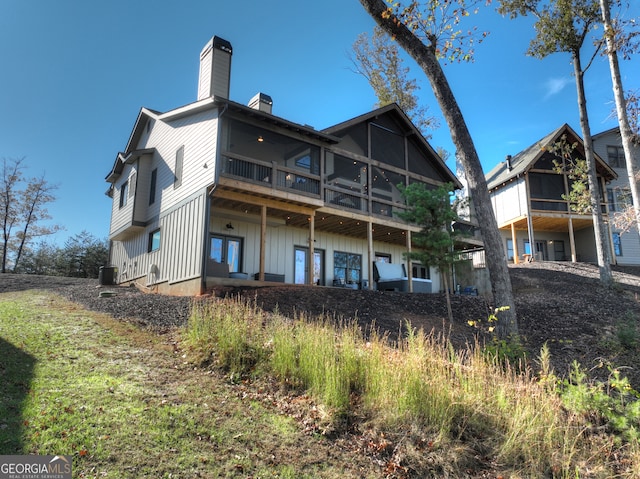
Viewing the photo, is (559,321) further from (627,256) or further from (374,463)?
(627,256)

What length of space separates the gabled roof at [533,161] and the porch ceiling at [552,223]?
8.49 ft

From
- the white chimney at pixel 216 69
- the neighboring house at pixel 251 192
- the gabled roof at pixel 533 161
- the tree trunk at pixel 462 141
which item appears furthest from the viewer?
the gabled roof at pixel 533 161

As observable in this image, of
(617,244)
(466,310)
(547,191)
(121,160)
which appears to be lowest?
(466,310)

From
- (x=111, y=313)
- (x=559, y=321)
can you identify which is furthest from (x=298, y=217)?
(x=559, y=321)

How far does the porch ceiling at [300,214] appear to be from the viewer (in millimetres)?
13336

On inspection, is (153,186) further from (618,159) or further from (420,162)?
(618,159)

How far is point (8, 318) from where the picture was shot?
835 cm

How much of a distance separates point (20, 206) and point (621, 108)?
30000 millimetres

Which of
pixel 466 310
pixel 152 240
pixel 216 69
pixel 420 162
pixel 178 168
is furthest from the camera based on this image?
pixel 420 162

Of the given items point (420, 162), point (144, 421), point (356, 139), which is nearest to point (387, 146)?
point (356, 139)

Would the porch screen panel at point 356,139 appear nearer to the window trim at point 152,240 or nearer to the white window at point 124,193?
the window trim at point 152,240

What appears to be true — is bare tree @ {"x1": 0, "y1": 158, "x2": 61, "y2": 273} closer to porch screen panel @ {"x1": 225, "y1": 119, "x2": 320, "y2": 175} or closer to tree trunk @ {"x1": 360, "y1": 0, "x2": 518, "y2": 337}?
porch screen panel @ {"x1": 225, "y1": 119, "x2": 320, "y2": 175}

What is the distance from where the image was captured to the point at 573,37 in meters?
17.1

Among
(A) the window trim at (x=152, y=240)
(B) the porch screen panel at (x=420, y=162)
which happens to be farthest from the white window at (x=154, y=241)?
(B) the porch screen panel at (x=420, y=162)
